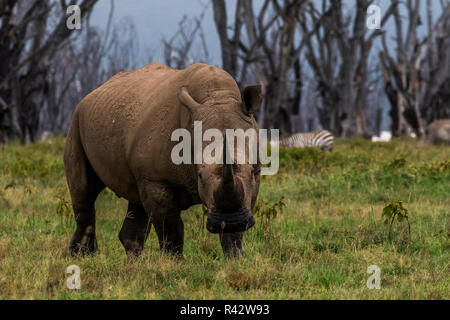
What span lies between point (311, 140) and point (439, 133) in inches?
159

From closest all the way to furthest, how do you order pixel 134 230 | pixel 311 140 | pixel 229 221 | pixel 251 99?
pixel 229 221, pixel 251 99, pixel 134 230, pixel 311 140

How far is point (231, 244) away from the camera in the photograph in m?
5.14

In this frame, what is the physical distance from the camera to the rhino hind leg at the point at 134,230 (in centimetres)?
609

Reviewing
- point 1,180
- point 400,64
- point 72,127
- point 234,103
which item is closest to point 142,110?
point 234,103

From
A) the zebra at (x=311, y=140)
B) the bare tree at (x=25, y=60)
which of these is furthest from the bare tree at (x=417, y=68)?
the bare tree at (x=25, y=60)

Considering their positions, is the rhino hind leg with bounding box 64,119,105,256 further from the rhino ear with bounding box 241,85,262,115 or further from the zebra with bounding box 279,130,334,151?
the zebra with bounding box 279,130,334,151

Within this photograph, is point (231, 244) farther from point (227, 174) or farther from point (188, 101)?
point (227, 174)

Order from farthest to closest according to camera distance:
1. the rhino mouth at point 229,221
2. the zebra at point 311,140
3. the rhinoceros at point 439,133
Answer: the rhinoceros at point 439,133
the zebra at point 311,140
the rhino mouth at point 229,221

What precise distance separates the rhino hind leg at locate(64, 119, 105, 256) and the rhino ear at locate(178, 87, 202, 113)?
1.84 m

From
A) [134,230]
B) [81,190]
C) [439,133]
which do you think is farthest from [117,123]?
[439,133]

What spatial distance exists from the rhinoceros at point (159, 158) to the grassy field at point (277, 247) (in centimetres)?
29

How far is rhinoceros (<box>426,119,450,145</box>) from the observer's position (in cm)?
1994

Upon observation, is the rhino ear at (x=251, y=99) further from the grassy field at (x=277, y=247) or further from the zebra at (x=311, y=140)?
the zebra at (x=311, y=140)

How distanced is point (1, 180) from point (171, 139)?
20.7 ft
